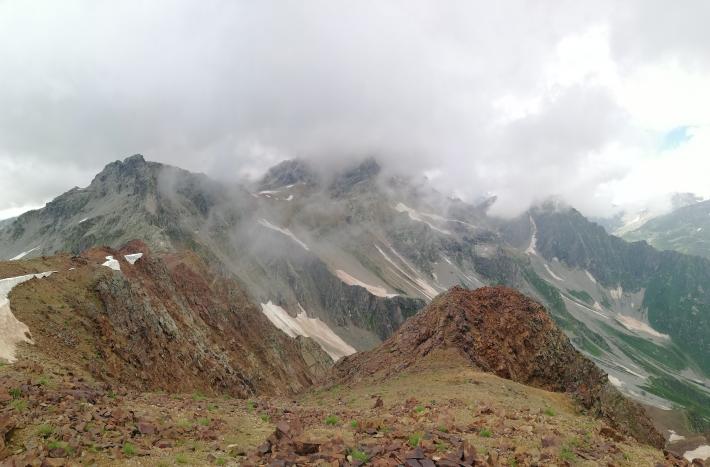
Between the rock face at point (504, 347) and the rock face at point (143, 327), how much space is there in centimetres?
1948

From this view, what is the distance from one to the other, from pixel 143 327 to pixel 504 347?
129ft

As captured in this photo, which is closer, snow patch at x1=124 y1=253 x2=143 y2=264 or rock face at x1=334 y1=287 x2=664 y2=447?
rock face at x1=334 y1=287 x2=664 y2=447

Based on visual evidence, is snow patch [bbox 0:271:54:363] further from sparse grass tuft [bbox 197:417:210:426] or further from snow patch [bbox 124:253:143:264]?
snow patch [bbox 124:253:143:264]

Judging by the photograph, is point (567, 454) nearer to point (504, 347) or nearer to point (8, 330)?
point (8, 330)

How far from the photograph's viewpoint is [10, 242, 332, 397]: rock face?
37375 millimetres

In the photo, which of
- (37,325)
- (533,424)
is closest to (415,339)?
(533,424)

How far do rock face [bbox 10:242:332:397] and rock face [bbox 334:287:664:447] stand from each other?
1948 centimetres

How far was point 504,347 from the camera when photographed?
164 ft

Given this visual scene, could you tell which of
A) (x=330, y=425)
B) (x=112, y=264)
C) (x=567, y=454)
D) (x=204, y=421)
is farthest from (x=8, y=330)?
(x=567, y=454)

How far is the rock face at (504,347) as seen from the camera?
47938mm

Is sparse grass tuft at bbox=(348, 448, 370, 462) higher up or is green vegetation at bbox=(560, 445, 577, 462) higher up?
sparse grass tuft at bbox=(348, 448, 370, 462)

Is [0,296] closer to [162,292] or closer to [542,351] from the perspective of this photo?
[162,292]

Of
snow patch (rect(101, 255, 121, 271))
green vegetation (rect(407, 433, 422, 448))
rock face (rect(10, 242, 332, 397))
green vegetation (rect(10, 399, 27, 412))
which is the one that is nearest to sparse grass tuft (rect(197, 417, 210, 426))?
green vegetation (rect(10, 399, 27, 412))

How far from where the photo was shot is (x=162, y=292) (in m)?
67.2
